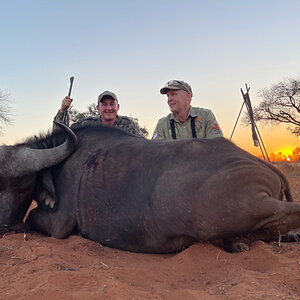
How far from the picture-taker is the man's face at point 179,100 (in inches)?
251

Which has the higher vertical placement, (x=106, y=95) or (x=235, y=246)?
(x=106, y=95)

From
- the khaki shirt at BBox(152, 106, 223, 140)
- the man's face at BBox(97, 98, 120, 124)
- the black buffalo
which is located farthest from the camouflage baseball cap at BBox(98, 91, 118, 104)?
the black buffalo

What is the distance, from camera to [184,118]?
669cm

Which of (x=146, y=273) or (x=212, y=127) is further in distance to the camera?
(x=212, y=127)

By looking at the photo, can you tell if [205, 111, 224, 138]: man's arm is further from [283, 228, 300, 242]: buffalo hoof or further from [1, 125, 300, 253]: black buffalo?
[283, 228, 300, 242]: buffalo hoof

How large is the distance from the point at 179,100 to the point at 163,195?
10.8 feet

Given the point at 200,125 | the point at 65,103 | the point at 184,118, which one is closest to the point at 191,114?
the point at 184,118

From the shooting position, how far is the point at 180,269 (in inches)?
113

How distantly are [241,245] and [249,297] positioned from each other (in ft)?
3.83

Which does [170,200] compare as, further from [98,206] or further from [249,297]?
[249,297]

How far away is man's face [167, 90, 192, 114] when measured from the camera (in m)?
6.38

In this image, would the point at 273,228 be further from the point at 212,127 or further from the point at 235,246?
the point at 212,127

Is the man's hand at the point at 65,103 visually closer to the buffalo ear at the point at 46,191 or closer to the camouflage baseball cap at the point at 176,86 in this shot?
the camouflage baseball cap at the point at 176,86

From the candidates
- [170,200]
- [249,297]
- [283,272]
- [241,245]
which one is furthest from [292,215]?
[249,297]
